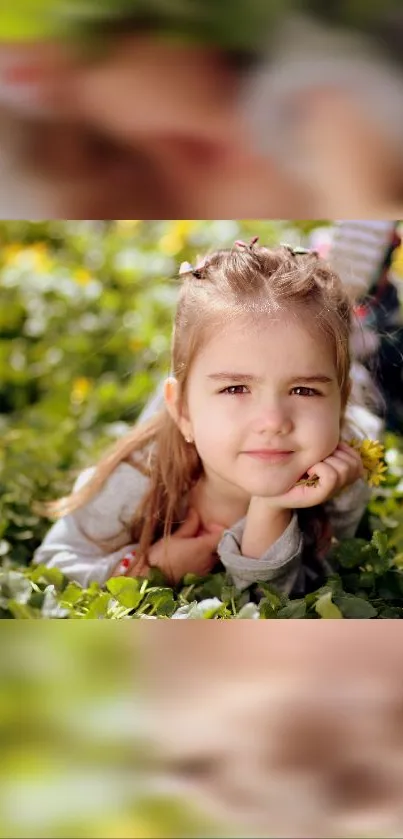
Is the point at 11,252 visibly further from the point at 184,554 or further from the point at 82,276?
the point at 184,554

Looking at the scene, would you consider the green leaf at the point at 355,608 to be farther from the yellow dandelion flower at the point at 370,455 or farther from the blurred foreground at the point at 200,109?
A: the blurred foreground at the point at 200,109

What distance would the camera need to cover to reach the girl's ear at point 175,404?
3.86 ft

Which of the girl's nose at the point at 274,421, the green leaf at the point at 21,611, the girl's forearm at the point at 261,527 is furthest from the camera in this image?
the girl's forearm at the point at 261,527

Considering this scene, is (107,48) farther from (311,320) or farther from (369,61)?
(311,320)

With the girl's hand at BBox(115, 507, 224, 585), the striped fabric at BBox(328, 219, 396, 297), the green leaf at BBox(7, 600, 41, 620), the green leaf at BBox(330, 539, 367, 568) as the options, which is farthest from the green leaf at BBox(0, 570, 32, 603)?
the striped fabric at BBox(328, 219, 396, 297)

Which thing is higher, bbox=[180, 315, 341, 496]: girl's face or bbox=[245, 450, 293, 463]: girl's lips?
bbox=[180, 315, 341, 496]: girl's face

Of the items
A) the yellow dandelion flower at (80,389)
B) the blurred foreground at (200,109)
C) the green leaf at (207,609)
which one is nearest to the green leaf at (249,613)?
the green leaf at (207,609)

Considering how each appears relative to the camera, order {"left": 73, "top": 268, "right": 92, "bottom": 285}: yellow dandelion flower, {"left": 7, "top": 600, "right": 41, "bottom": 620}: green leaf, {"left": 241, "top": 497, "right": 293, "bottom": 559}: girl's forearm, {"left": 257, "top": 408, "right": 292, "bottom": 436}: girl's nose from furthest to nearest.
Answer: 1. {"left": 73, "top": 268, "right": 92, "bottom": 285}: yellow dandelion flower
2. {"left": 241, "top": 497, "right": 293, "bottom": 559}: girl's forearm
3. {"left": 257, "top": 408, "right": 292, "bottom": 436}: girl's nose
4. {"left": 7, "top": 600, "right": 41, "bottom": 620}: green leaf

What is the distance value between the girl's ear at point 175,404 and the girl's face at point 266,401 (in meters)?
0.05

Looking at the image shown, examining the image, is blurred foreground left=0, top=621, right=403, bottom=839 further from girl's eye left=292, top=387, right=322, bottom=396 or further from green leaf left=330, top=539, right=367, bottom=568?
green leaf left=330, top=539, right=367, bottom=568

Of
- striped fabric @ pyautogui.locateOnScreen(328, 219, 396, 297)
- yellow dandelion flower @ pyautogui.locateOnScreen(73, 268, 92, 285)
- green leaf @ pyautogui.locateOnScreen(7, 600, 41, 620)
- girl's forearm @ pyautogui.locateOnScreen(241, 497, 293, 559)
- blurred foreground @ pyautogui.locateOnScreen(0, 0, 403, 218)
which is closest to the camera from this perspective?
blurred foreground @ pyautogui.locateOnScreen(0, 0, 403, 218)

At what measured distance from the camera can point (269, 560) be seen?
1153 mm

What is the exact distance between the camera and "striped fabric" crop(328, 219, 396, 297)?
1.48 metres

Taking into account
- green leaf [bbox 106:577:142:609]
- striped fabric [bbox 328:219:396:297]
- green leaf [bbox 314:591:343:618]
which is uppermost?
striped fabric [bbox 328:219:396:297]
